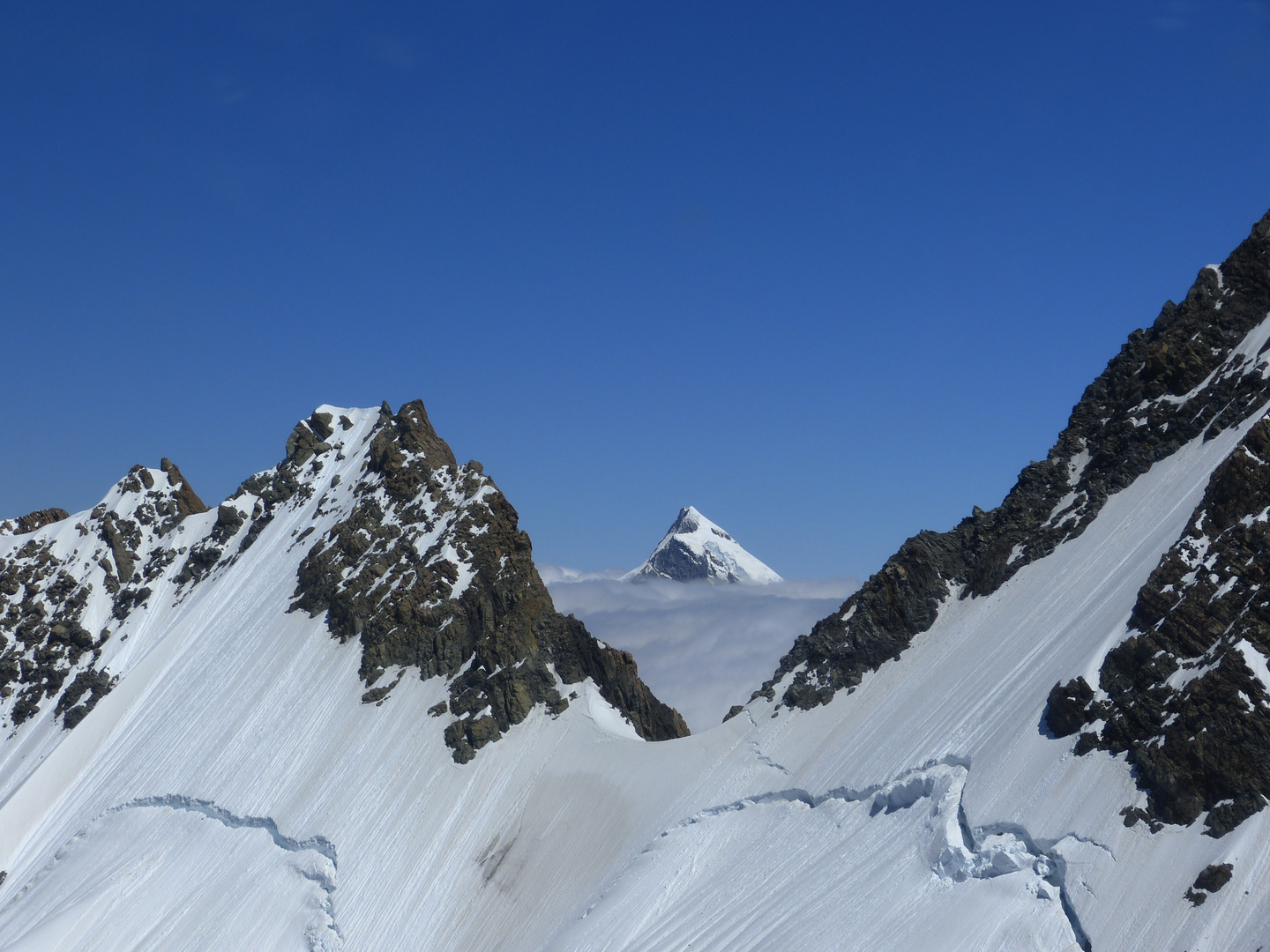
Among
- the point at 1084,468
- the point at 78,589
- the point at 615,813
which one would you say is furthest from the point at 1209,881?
the point at 78,589

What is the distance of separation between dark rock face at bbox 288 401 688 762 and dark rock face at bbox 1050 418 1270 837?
30404mm

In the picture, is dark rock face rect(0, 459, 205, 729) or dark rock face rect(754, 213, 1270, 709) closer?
dark rock face rect(754, 213, 1270, 709)

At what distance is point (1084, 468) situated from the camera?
54.1 metres

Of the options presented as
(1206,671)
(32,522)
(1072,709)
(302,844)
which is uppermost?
(32,522)

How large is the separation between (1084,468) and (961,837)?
22.2 m

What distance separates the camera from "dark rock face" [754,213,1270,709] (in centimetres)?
5078

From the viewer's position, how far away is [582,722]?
60781mm

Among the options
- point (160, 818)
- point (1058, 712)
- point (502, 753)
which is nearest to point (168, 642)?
point (160, 818)

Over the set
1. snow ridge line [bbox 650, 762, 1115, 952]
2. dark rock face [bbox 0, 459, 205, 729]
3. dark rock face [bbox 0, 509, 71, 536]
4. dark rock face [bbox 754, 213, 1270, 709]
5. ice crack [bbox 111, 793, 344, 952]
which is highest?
dark rock face [bbox 0, 509, 71, 536]

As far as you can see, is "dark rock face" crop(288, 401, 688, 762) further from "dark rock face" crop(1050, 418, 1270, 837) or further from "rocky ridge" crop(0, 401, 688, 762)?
"dark rock face" crop(1050, 418, 1270, 837)

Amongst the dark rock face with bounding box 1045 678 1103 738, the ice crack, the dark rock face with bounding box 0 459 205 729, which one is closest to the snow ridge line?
the dark rock face with bounding box 1045 678 1103 738

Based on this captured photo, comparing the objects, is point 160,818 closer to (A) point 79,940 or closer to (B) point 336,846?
(A) point 79,940

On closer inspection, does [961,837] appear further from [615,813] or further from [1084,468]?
[1084,468]

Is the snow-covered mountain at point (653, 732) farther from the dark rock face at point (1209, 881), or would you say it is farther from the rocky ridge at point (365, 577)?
the rocky ridge at point (365, 577)
